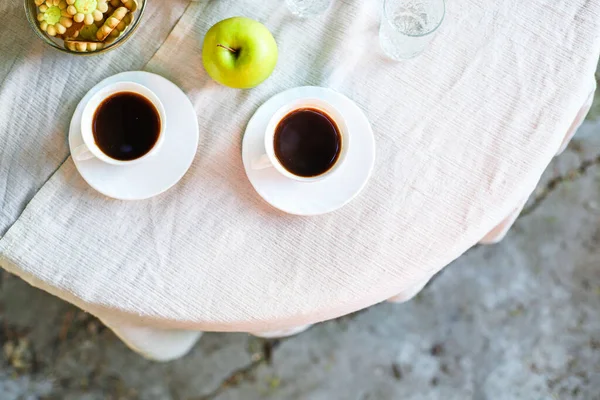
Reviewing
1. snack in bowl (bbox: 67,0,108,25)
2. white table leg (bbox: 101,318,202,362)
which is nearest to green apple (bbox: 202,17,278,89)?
snack in bowl (bbox: 67,0,108,25)

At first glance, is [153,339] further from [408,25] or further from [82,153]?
[408,25]

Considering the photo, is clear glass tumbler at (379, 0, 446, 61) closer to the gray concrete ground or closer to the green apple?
the green apple

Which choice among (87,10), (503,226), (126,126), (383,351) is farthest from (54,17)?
(383,351)

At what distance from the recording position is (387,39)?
832 millimetres

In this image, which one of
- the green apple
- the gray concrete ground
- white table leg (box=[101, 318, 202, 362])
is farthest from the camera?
the gray concrete ground

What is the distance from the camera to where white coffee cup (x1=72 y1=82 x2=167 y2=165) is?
0.78 metres

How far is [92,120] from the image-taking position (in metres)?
0.80

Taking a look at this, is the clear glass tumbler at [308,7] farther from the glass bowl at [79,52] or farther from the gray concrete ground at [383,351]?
the gray concrete ground at [383,351]

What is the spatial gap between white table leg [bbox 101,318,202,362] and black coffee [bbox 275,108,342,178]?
38 cm

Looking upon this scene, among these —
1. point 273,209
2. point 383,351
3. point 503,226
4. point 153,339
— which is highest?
point 273,209

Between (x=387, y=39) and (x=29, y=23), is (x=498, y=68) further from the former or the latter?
(x=29, y=23)

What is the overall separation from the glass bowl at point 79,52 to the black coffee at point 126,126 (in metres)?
0.07

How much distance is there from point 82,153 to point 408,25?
0.52m

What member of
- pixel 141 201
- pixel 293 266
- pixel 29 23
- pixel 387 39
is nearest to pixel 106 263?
pixel 141 201
